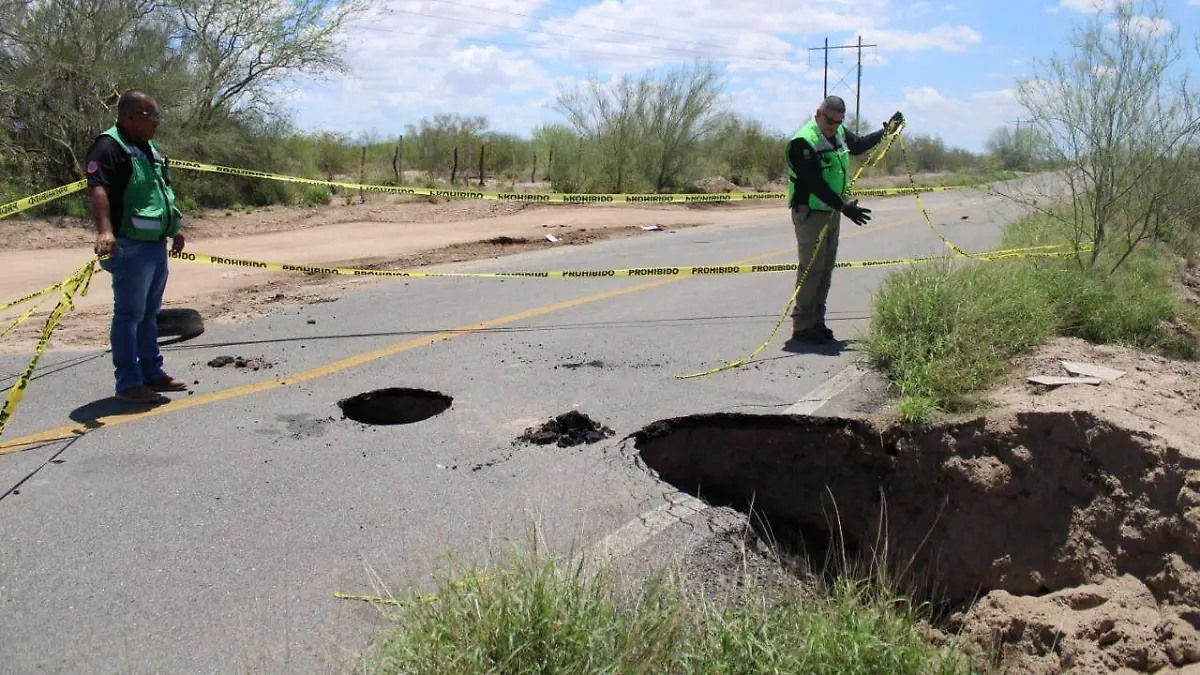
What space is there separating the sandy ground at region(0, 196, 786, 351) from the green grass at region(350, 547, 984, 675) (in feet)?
19.3

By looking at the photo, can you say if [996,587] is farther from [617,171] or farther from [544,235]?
[617,171]

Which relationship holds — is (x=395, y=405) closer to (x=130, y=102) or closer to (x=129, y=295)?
(x=129, y=295)

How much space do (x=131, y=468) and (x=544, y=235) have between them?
13.0 m

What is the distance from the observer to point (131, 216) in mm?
5664

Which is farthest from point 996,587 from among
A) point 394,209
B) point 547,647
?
point 394,209

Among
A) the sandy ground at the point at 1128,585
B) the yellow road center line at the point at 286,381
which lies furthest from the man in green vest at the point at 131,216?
the sandy ground at the point at 1128,585

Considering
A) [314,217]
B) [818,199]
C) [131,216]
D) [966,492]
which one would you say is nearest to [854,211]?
[818,199]

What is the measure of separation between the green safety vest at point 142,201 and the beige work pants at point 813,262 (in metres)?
4.82

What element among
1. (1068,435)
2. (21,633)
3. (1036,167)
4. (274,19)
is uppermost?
(274,19)

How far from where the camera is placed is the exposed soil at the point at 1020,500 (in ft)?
12.5

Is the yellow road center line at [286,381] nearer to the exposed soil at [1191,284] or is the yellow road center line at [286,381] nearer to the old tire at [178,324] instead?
the old tire at [178,324]

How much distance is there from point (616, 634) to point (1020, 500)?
2657 mm

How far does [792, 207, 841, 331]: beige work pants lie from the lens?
25.2 ft

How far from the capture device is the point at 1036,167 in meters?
9.84
